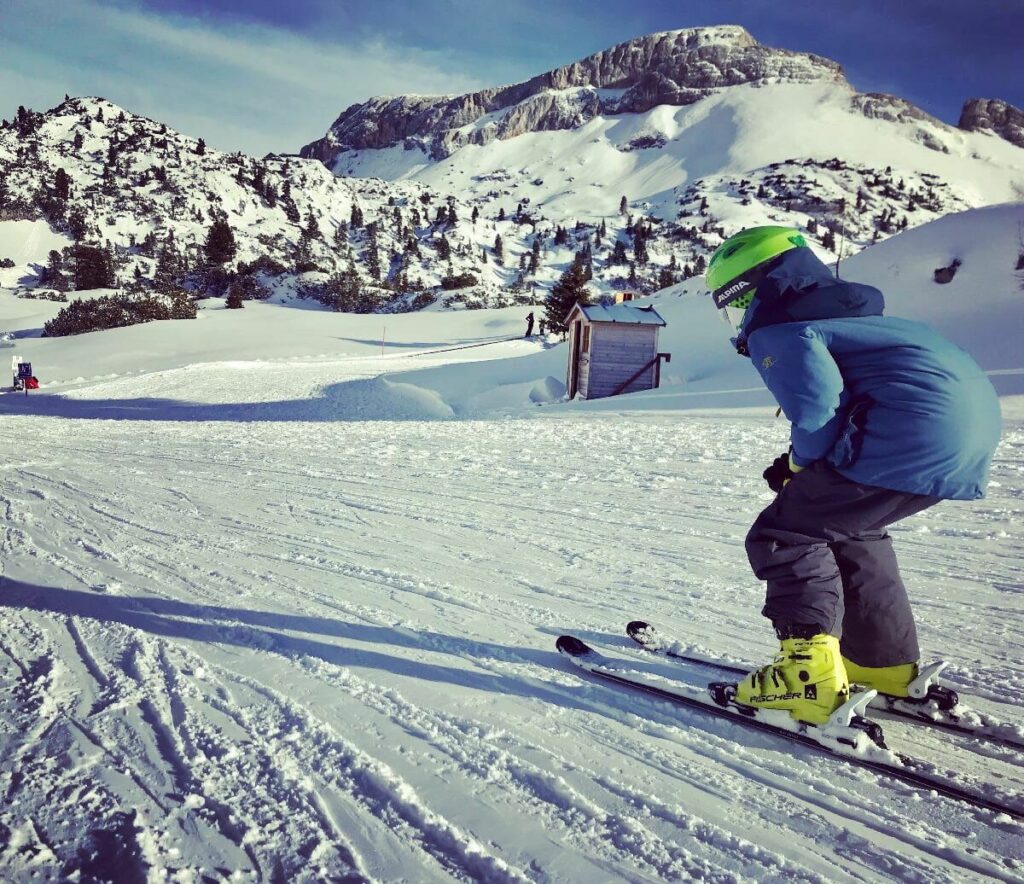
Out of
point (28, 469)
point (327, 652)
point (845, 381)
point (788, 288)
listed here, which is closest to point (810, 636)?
point (845, 381)

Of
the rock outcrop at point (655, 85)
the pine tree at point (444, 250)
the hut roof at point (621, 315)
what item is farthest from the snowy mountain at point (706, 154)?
the hut roof at point (621, 315)

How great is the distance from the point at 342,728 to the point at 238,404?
14734 mm

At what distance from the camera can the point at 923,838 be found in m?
1.66

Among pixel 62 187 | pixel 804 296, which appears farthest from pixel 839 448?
pixel 62 187

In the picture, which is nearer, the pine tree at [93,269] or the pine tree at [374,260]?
the pine tree at [93,269]

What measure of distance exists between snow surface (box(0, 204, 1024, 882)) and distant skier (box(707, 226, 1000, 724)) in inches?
11.6

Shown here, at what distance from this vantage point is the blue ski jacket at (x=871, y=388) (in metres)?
1.95

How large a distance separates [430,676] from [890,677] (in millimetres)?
1782

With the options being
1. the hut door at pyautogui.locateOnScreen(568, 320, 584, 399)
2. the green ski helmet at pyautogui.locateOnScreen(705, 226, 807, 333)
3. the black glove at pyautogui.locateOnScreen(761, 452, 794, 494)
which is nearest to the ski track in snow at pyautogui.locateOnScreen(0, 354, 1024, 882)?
the black glove at pyautogui.locateOnScreen(761, 452, 794, 494)

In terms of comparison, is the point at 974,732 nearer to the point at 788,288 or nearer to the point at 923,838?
the point at 923,838

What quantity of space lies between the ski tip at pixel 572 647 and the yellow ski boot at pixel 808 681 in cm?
76

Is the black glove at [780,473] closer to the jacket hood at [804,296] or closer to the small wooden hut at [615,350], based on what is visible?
the jacket hood at [804,296]

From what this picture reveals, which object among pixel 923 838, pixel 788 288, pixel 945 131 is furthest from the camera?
pixel 945 131

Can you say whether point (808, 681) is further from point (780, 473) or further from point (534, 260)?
point (534, 260)
